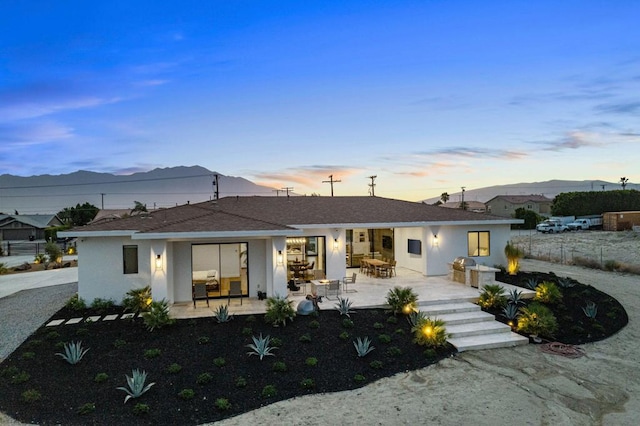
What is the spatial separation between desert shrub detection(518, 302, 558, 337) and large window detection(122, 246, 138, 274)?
1308cm

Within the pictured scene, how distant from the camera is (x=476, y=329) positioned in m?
10.8

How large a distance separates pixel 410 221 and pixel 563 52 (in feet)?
33.9

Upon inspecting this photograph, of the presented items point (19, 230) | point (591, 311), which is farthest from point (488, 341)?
point (19, 230)

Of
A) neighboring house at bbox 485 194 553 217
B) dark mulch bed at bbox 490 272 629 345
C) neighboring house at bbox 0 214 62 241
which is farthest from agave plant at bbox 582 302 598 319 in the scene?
neighboring house at bbox 485 194 553 217

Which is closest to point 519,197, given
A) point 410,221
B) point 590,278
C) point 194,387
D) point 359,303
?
point 590,278

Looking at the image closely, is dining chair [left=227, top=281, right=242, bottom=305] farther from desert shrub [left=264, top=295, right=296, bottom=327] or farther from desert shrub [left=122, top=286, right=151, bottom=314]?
desert shrub [left=122, top=286, right=151, bottom=314]

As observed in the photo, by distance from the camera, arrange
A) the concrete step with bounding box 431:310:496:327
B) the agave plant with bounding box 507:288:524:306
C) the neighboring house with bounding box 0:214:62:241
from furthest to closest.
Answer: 1. the neighboring house with bounding box 0:214:62:241
2. the agave plant with bounding box 507:288:524:306
3. the concrete step with bounding box 431:310:496:327

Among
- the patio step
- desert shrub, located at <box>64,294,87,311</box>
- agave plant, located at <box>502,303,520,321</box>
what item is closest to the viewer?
the patio step

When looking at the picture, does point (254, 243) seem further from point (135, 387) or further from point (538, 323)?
point (538, 323)

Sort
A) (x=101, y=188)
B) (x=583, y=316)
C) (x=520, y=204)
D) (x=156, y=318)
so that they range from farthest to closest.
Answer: (x=101, y=188) < (x=520, y=204) < (x=583, y=316) < (x=156, y=318)

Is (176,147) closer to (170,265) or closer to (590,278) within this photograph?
(170,265)

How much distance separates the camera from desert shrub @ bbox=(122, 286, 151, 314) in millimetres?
11891

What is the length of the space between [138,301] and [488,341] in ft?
35.8

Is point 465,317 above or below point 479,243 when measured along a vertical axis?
below
